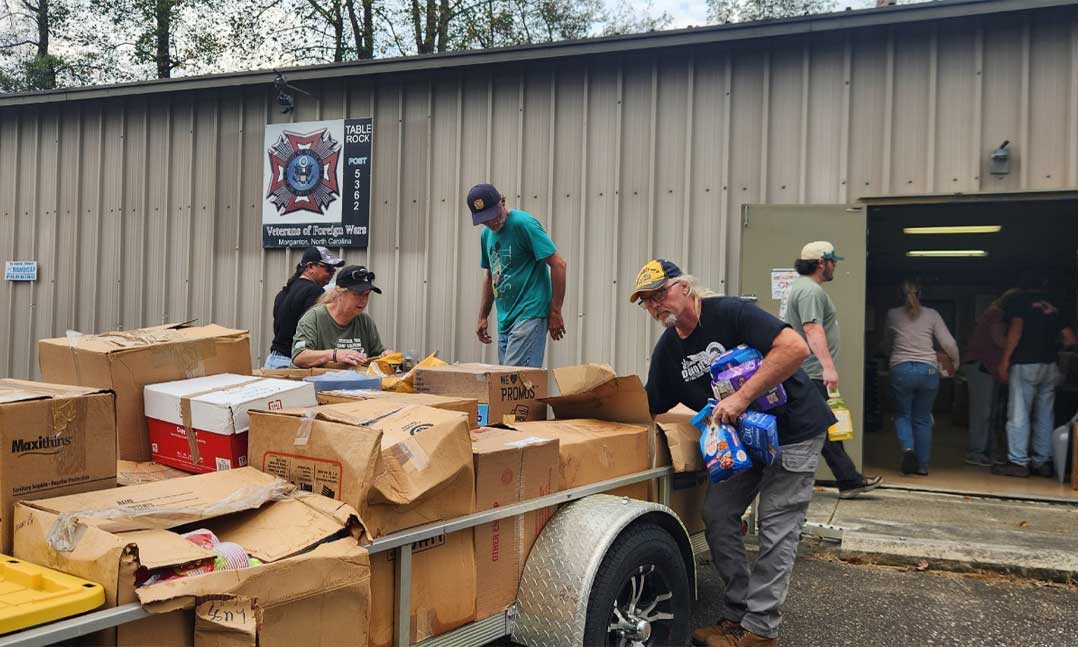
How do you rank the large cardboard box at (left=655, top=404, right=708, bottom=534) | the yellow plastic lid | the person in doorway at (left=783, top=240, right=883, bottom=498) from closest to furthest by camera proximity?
the yellow plastic lid, the large cardboard box at (left=655, top=404, right=708, bottom=534), the person in doorway at (left=783, top=240, right=883, bottom=498)

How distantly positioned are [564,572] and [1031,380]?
656 cm

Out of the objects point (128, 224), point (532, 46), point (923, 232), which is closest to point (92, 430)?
point (532, 46)

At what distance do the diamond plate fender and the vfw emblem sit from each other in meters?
5.84

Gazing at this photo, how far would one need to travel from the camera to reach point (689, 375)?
3457mm

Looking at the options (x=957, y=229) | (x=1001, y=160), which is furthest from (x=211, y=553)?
(x=957, y=229)

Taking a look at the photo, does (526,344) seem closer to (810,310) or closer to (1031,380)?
(810,310)

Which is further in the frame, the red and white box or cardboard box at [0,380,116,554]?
the red and white box

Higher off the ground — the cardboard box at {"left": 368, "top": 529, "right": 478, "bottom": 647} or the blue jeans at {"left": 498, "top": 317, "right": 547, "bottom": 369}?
the blue jeans at {"left": 498, "top": 317, "right": 547, "bottom": 369}

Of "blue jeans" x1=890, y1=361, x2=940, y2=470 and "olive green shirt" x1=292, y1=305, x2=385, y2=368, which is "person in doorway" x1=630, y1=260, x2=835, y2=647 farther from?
"blue jeans" x1=890, y1=361, x2=940, y2=470

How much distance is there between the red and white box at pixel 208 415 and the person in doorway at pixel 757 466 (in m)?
1.56

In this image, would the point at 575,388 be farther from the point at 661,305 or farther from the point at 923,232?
the point at 923,232

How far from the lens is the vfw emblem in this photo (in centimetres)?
780

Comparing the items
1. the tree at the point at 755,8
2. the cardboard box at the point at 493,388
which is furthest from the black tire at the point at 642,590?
the tree at the point at 755,8

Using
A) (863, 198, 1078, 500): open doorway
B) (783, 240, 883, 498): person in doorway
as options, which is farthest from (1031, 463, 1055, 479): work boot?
(783, 240, 883, 498): person in doorway
